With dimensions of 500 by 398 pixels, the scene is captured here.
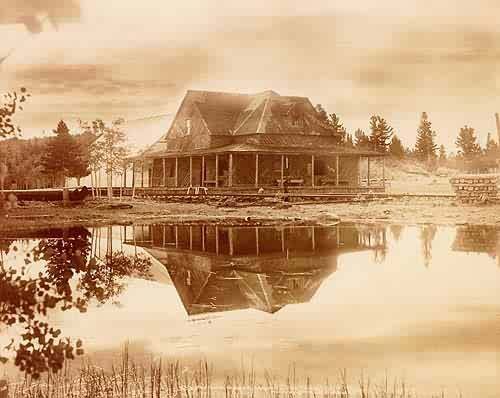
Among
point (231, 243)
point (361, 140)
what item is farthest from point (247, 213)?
point (361, 140)

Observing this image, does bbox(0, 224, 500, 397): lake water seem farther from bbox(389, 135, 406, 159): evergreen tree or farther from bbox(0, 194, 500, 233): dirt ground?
bbox(389, 135, 406, 159): evergreen tree

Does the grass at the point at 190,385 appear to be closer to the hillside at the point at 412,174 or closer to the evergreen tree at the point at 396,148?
the evergreen tree at the point at 396,148

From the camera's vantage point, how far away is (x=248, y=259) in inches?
340

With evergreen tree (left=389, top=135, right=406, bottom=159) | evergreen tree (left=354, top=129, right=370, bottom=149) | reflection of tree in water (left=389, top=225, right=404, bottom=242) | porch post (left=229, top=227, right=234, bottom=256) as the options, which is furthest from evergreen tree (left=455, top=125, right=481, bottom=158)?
evergreen tree (left=354, top=129, right=370, bottom=149)

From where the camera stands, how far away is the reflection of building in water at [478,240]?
8763 mm

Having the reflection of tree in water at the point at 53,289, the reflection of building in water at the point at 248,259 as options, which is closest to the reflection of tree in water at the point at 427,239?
the reflection of building in water at the point at 248,259

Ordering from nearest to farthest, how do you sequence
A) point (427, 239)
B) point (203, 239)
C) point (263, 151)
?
point (427, 239) → point (203, 239) → point (263, 151)

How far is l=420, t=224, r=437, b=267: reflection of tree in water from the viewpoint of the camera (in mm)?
8336

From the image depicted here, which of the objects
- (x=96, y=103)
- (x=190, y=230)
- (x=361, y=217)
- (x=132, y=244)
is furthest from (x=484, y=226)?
(x=96, y=103)

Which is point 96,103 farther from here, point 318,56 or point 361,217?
point 361,217

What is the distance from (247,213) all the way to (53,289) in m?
8.95

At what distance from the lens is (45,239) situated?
1002 cm

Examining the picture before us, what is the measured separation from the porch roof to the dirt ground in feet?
14.1

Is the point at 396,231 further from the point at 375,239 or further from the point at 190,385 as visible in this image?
the point at 190,385
